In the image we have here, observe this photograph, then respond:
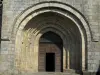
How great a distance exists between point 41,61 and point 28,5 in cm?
336

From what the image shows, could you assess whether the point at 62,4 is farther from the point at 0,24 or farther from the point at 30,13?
the point at 0,24

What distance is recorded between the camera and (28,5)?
45.4 feet

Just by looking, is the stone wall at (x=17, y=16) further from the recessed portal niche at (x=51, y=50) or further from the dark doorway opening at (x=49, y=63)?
the dark doorway opening at (x=49, y=63)

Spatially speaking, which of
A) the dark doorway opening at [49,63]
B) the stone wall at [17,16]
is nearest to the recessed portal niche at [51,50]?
the dark doorway opening at [49,63]

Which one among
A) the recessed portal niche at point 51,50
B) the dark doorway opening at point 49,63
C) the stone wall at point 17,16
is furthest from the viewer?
the dark doorway opening at point 49,63

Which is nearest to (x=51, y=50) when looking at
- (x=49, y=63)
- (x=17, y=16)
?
(x=49, y=63)

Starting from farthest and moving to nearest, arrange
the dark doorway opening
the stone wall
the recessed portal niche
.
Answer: the dark doorway opening → the recessed portal niche → the stone wall

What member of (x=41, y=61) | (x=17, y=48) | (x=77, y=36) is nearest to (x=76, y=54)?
(x=77, y=36)

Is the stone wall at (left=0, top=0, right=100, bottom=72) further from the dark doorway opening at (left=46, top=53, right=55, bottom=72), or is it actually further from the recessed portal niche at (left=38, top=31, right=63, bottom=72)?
the dark doorway opening at (left=46, top=53, right=55, bottom=72)

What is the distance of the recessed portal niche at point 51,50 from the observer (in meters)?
15.1

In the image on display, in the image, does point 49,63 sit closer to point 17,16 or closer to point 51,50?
point 51,50

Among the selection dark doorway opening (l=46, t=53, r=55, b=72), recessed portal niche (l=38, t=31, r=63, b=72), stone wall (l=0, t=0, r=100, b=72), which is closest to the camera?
stone wall (l=0, t=0, r=100, b=72)

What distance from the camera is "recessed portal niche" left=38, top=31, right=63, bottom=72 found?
594 inches

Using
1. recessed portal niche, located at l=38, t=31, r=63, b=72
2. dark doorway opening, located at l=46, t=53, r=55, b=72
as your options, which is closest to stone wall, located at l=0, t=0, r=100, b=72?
recessed portal niche, located at l=38, t=31, r=63, b=72
